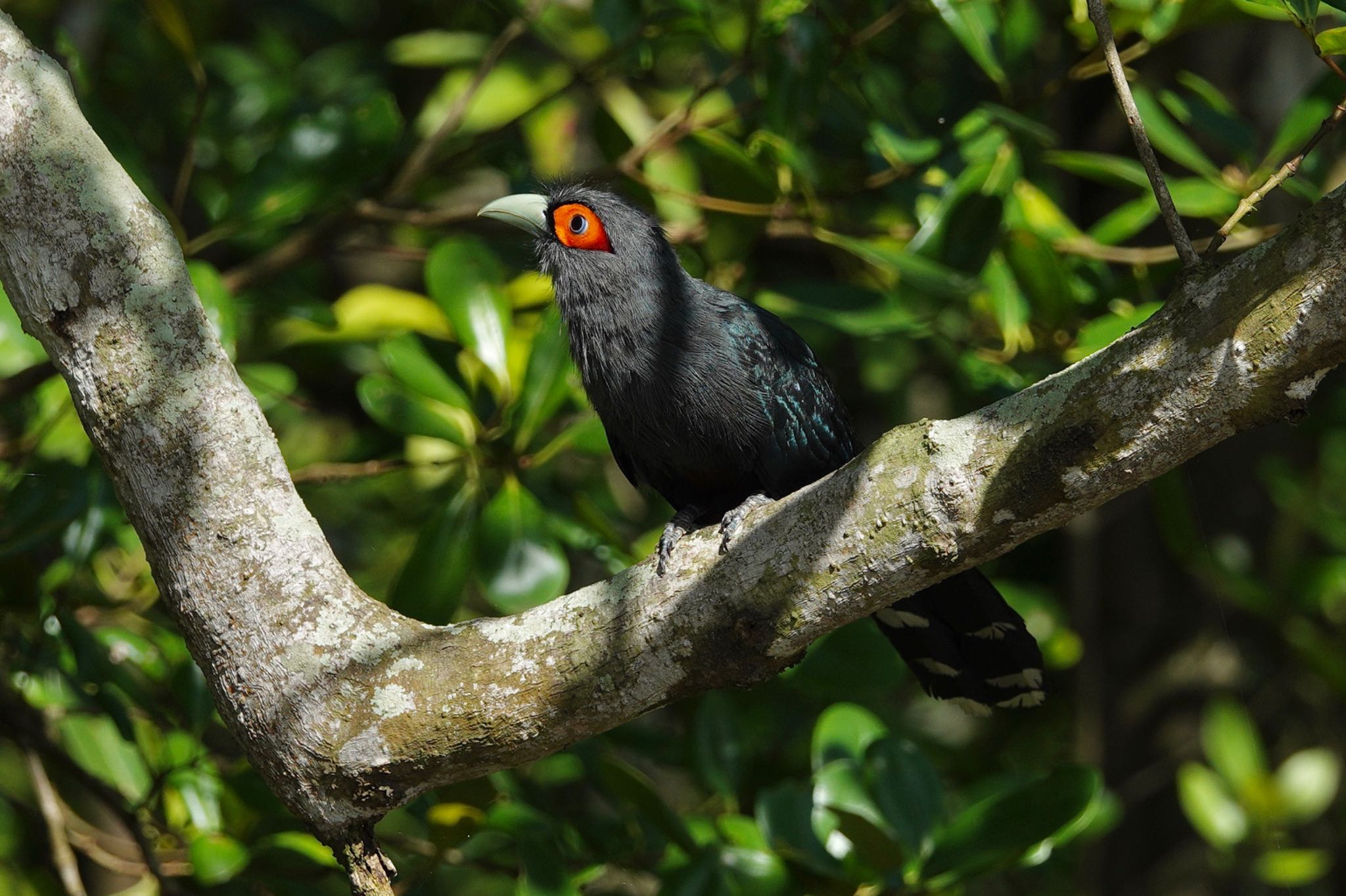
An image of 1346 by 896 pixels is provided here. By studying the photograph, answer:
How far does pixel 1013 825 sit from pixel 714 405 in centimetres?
154

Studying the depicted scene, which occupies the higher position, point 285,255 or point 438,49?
point 438,49

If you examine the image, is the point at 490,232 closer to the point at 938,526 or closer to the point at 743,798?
the point at 743,798

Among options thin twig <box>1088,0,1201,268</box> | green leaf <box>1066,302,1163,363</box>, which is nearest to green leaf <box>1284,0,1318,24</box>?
thin twig <box>1088,0,1201,268</box>

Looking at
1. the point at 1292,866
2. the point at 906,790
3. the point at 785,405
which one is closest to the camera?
the point at 906,790

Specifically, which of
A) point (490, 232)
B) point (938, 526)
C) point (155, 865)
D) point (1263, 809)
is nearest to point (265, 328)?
point (490, 232)

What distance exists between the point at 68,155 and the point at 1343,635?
5272mm

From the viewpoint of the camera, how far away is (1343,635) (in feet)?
17.4

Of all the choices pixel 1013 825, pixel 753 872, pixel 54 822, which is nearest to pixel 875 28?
pixel 1013 825

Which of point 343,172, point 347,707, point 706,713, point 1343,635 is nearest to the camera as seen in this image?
point 347,707

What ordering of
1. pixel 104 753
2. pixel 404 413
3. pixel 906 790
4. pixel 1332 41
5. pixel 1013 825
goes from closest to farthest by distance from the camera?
pixel 1332 41, pixel 1013 825, pixel 906 790, pixel 404 413, pixel 104 753

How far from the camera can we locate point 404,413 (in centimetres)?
392

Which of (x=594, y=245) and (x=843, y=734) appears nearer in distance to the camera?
(x=843, y=734)

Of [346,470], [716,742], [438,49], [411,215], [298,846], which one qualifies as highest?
[438,49]

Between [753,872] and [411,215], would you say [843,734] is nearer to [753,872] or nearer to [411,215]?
[753,872]
